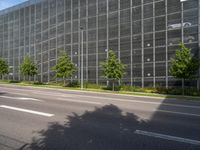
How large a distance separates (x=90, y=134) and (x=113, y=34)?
3234 centimetres

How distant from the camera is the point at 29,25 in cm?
5466

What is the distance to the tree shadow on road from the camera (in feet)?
20.2

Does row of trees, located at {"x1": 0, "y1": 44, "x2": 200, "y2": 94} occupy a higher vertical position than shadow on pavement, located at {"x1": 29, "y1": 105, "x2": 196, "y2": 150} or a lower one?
higher

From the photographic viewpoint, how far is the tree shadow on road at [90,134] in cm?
615

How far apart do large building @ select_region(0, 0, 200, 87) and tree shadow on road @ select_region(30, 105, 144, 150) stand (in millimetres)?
24402

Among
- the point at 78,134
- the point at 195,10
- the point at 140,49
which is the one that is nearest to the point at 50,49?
the point at 140,49

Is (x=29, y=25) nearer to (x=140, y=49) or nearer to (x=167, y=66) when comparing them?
(x=140, y=49)

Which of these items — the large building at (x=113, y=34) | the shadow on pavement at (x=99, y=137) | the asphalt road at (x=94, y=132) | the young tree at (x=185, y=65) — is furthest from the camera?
the large building at (x=113, y=34)

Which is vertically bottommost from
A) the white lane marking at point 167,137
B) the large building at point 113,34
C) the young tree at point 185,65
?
the white lane marking at point 167,137

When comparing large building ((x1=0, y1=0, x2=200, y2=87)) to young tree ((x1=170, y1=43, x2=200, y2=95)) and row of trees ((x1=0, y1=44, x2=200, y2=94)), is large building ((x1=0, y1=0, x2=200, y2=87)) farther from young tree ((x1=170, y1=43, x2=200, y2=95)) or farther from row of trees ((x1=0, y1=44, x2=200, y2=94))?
young tree ((x1=170, y1=43, x2=200, y2=95))

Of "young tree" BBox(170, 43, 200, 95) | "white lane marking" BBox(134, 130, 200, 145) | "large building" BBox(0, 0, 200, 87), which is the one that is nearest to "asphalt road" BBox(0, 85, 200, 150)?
"white lane marking" BBox(134, 130, 200, 145)

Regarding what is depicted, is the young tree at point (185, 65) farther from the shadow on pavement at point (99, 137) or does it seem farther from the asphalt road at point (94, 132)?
the shadow on pavement at point (99, 137)

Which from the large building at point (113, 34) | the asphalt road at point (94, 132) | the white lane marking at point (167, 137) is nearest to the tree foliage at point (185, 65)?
the large building at point (113, 34)

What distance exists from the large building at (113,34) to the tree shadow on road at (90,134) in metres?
24.4
